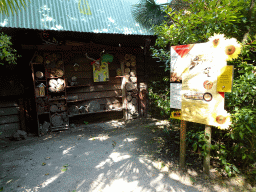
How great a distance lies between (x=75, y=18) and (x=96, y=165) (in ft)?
14.8

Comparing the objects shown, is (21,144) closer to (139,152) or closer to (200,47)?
(139,152)

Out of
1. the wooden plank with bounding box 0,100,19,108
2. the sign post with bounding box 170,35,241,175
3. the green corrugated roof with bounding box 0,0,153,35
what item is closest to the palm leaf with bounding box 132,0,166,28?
the green corrugated roof with bounding box 0,0,153,35

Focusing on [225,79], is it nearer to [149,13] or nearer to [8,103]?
[149,13]

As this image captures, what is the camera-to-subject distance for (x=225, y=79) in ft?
7.47

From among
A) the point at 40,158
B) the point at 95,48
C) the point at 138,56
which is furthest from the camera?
the point at 138,56

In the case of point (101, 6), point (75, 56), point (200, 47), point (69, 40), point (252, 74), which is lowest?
point (252, 74)

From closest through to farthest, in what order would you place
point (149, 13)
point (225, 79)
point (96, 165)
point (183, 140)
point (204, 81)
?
point (225, 79) < point (204, 81) < point (183, 140) < point (96, 165) < point (149, 13)

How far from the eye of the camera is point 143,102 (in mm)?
6848

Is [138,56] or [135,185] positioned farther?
[138,56]

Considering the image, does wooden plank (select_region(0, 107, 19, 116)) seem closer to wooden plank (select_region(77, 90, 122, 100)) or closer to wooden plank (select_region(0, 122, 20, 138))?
wooden plank (select_region(0, 122, 20, 138))

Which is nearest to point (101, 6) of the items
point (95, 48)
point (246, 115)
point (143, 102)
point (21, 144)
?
point (95, 48)

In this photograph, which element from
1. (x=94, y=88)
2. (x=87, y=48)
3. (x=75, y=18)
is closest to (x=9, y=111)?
(x=94, y=88)

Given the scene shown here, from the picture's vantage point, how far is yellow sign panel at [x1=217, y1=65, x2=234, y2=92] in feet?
7.29

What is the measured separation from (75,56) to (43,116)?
231 centimetres
